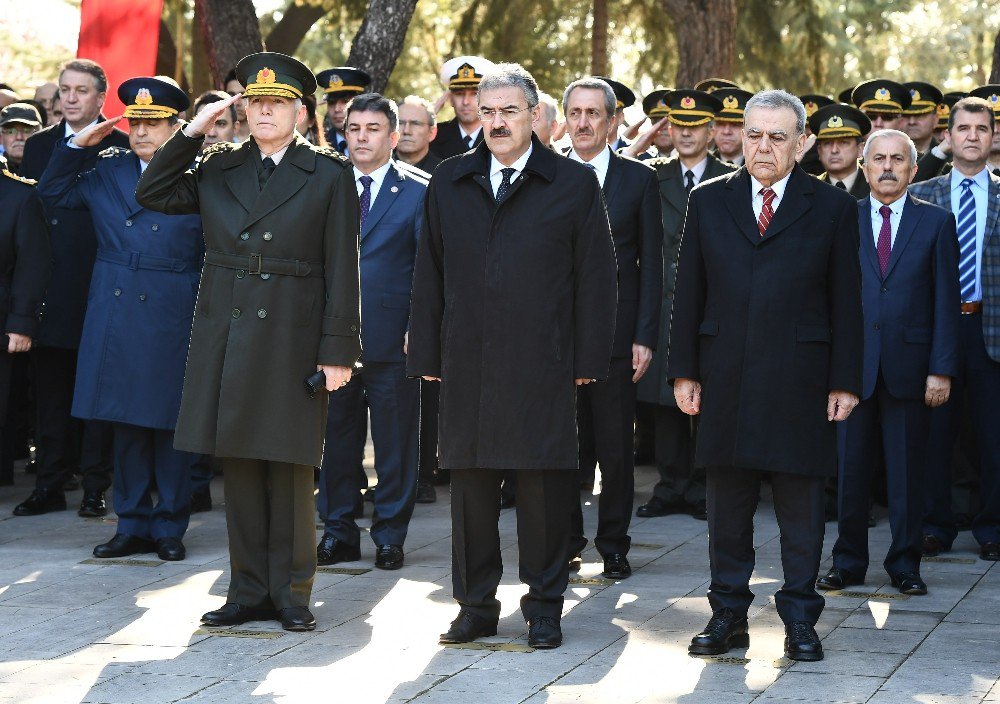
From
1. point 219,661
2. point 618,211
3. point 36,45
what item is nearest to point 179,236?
point 618,211

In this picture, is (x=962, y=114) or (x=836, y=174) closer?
(x=962, y=114)

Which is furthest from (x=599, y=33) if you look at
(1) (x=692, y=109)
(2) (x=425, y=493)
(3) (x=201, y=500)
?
(3) (x=201, y=500)

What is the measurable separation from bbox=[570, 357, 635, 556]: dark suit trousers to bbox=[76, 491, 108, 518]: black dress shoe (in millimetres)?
3031

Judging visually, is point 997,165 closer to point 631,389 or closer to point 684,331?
point 631,389

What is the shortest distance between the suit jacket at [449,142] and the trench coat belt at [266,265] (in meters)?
4.68

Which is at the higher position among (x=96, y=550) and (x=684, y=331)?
(x=684, y=331)

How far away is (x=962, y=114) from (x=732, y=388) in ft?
9.80

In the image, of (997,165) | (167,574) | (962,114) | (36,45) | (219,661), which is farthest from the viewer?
(36,45)

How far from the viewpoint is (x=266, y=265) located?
21.9 ft

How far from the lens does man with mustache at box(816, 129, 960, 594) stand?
25.1ft

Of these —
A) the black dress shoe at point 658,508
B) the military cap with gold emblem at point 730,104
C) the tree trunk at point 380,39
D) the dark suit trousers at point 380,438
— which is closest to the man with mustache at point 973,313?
the black dress shoe at point 658,508

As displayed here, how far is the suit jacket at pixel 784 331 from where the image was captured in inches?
250

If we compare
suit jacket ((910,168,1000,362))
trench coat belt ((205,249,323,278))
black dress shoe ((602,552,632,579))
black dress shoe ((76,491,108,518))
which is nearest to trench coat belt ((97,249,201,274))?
trench coat belt ((205,249,323,278))

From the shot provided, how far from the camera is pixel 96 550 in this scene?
8.27 meters
